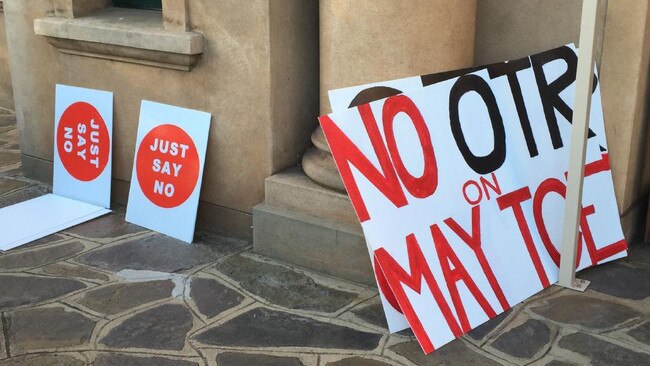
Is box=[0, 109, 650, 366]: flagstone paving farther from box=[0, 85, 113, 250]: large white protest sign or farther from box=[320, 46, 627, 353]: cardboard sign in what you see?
box=[0, 85, 113, 250]: large white protest sign

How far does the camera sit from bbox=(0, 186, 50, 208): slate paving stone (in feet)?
17.1

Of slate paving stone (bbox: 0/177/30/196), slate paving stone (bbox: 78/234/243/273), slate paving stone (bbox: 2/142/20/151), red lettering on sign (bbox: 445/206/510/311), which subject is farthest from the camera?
slate paving stone (bbox: 2/142/20/151)

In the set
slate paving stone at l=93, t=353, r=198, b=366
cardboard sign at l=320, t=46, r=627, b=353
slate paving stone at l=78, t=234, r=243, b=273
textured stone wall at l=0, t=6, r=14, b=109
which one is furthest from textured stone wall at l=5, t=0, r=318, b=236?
textured stone wall at l=0, t=6, r=14, b=109

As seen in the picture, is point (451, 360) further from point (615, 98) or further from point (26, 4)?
point (26, 4)

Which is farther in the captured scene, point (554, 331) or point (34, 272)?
point (34, 272)

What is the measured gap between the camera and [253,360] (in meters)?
3.27

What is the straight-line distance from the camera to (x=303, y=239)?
4.09 meters

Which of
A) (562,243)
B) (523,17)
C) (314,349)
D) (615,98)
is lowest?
(314,349)

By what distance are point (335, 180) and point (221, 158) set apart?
0.84 metres

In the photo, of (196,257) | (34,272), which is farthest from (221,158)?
(34,272)

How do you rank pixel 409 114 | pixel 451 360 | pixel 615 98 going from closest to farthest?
1. pixel 451 360
2. pixel 409 114
3. pixel 615 98

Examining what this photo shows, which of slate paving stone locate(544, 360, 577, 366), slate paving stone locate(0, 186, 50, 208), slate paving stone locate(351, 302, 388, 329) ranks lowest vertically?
slate paving stone locate(544, 360, 577, 366)

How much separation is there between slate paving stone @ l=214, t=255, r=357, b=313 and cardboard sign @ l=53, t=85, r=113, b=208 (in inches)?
52.9

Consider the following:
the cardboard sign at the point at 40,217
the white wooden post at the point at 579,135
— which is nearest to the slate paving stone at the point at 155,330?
the cardboard sign at the point at 40,217
